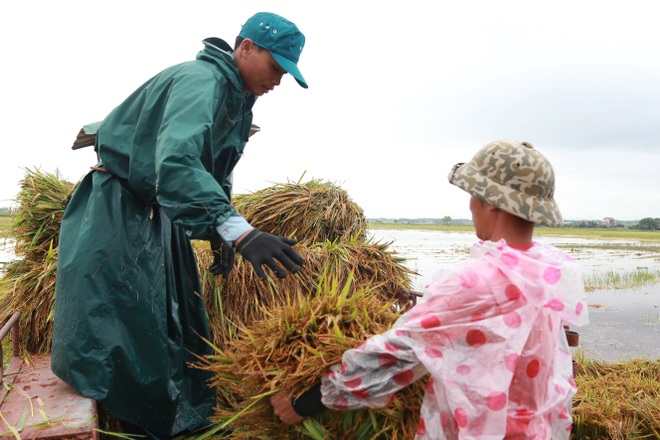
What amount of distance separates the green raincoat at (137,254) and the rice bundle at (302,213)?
992 millimetres

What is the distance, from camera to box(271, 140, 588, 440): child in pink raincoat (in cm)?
140

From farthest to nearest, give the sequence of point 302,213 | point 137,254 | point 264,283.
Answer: point 302,213
point 264,283
point 137,254

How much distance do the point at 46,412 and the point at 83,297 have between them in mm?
443

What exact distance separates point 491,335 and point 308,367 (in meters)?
0.54

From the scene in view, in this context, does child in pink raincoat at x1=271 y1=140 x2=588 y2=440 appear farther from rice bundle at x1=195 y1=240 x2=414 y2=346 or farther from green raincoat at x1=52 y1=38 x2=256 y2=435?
rice bundle at x1=195 y1=240 x2=414 y2=346

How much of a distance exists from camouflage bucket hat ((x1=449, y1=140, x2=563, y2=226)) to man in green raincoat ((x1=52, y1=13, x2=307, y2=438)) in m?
0.69

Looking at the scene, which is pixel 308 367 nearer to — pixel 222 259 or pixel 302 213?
pixel 222 259

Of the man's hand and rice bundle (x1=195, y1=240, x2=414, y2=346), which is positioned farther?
rice bundle (x1=195, y1=240, x2=414, y2=346)

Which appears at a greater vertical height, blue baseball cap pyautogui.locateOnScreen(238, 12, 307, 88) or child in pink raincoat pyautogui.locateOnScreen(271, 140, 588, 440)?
blue baseball cap pyautogui.locateOnScreen(238, 12, 307, 88)

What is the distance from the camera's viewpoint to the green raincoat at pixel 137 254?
2.08 meters

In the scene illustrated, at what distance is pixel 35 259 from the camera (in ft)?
10.7

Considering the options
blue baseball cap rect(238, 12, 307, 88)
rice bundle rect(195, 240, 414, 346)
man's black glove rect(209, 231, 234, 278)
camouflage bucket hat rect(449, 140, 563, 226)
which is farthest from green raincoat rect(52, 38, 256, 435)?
camouflage bucket hat rect(449, 140, 563, 226)

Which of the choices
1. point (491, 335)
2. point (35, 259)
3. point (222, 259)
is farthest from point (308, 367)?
point (35, 259)

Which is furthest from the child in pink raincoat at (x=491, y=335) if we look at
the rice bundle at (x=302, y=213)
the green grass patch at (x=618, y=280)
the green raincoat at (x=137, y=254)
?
the green grass patch at (x=618, y=280)
